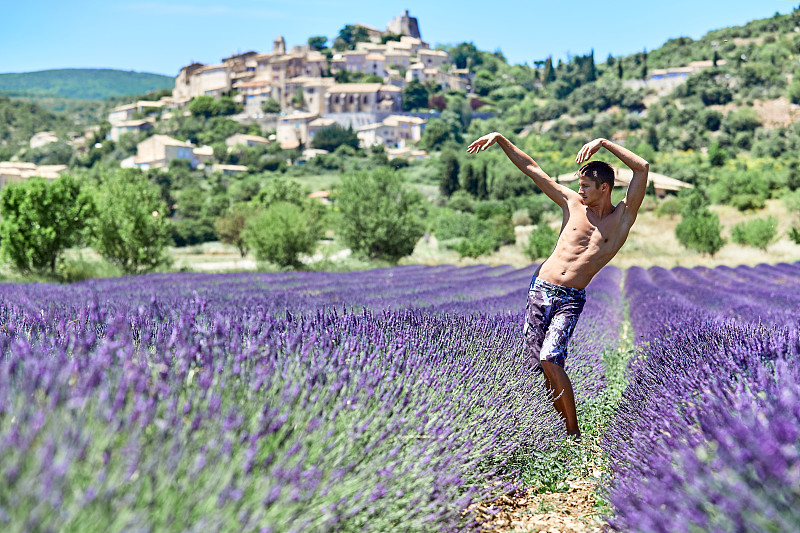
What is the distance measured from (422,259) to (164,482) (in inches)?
1285

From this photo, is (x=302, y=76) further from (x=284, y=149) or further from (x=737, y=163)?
(x=737, y=163)

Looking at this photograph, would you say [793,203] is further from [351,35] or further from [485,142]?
[351,35]

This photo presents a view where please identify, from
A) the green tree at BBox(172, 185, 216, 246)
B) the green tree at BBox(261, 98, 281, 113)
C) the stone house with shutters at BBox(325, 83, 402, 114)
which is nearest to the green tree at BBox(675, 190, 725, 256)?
the green tree at BBox(172, 185, 216, 246)

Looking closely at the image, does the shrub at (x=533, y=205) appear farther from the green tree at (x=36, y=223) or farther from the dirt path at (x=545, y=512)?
the dirt path at (x=545, y=512)

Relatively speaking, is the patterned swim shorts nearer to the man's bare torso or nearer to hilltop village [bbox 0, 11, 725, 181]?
the man's bare torso

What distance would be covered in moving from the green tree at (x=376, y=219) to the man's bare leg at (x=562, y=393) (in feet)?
82.9

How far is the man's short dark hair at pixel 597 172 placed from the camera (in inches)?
143

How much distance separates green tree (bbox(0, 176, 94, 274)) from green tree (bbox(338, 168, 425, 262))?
1326 cm

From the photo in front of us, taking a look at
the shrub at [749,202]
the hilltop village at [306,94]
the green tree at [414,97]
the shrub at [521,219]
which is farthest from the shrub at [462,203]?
the green tree at [414,97]

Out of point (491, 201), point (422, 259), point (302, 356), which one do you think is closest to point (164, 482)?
point (302, 356)

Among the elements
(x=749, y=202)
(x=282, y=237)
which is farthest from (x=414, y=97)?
(x=282, y=237)

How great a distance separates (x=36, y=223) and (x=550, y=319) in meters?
17.3

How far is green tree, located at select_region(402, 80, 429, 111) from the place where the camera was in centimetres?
11588

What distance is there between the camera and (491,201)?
2381 inches
